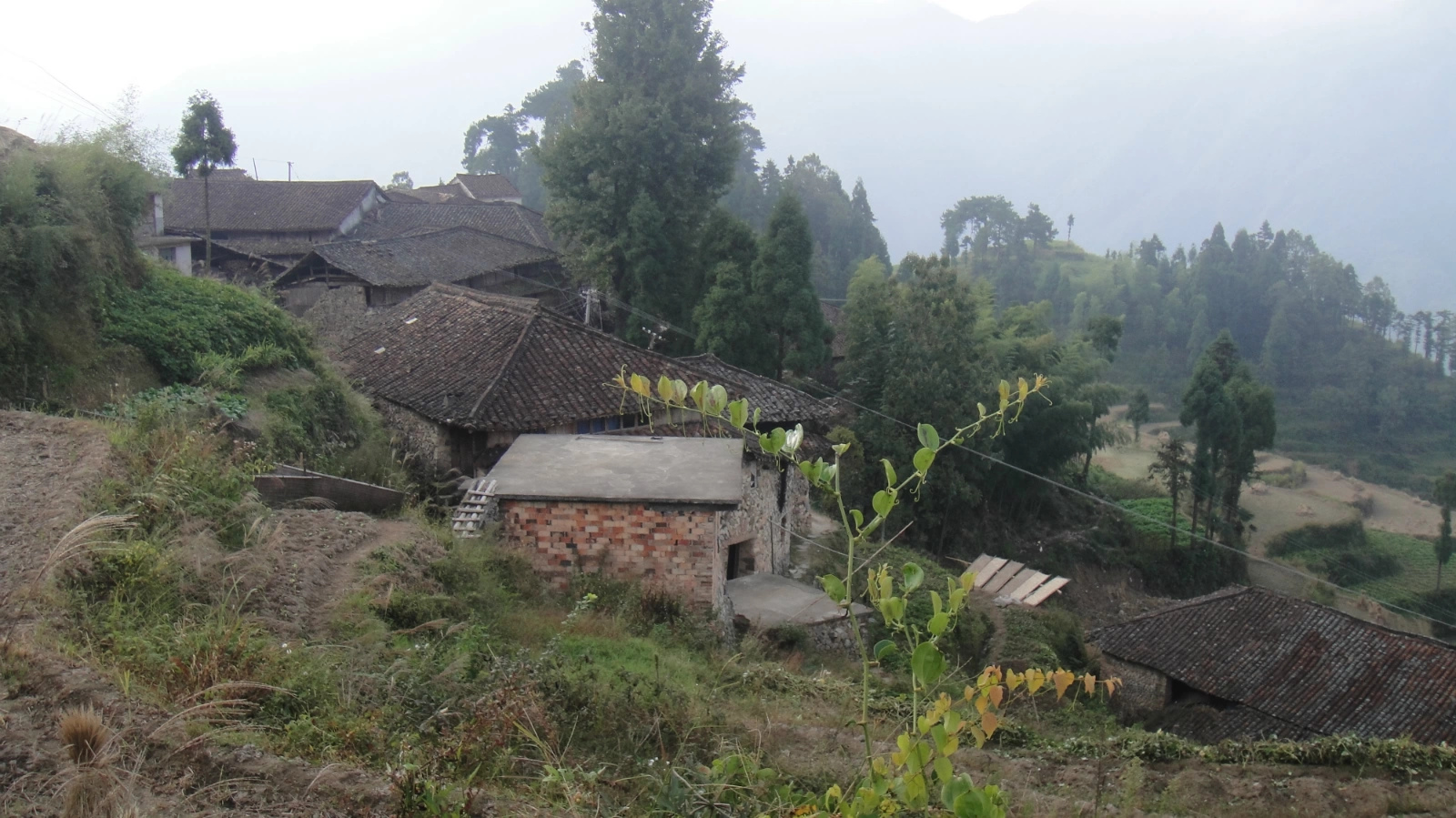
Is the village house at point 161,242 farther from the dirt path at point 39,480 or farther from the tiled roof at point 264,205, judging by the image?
the dirt path at point 39,480

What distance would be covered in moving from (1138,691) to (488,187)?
144 feet

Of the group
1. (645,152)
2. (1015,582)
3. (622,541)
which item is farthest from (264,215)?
(622,541)

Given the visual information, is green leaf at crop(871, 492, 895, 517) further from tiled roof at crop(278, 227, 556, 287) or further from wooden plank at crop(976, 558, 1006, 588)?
tiled roof at crop(278, 227, 556, 287)

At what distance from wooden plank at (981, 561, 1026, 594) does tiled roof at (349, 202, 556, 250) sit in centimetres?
2169

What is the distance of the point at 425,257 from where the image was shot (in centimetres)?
2917

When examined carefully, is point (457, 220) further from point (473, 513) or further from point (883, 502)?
point (883, 502)

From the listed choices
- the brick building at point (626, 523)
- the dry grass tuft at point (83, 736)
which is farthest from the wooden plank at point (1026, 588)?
the dry grass tuft at point (83, 736)

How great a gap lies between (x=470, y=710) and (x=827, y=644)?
6486mm

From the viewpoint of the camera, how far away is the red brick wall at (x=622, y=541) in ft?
32.9

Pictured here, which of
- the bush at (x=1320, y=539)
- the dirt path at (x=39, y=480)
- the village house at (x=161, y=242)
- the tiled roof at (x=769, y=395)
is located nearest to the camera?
the dirt path at (x=39, y=480)

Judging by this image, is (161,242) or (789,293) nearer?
(161,242)

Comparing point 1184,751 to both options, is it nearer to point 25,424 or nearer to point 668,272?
point 25,424

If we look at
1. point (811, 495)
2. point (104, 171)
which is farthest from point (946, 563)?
point (104, 171)

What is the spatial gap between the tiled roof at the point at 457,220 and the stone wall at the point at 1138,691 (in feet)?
85.0
